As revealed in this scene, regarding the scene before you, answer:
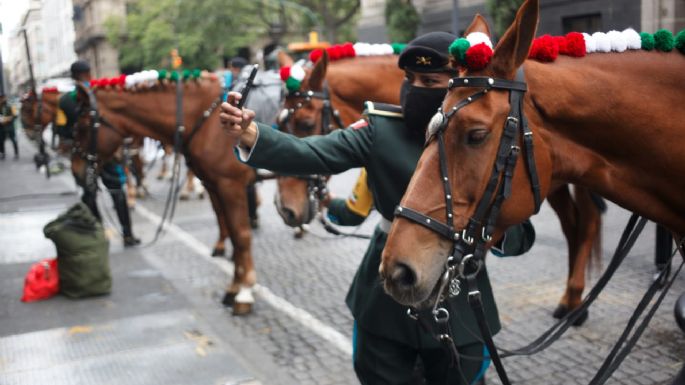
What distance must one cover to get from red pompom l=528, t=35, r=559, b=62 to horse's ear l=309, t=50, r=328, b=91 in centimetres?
312

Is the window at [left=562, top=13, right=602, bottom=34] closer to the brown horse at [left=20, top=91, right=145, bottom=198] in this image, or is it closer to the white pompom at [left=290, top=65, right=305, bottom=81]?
the white pompom at [left=290, top=65, right=305, bottom=81]

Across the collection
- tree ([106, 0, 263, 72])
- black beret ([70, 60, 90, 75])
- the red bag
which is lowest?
the red bag

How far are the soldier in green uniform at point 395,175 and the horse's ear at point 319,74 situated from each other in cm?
249

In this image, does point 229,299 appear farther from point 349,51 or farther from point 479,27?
point 479,27

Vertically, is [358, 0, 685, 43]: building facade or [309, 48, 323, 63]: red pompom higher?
[358, 0, 685, 43]: building facade

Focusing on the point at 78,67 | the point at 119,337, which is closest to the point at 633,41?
the point at 119,337

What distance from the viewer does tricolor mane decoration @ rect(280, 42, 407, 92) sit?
5400 mm

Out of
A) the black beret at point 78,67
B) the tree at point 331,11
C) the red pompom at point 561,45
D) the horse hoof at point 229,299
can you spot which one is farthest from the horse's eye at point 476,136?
the tree at point 331,11

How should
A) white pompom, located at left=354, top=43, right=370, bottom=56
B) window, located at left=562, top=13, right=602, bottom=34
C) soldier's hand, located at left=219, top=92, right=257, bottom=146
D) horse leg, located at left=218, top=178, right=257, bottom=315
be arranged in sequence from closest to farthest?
soldier's hand, located at left=219, top=92, right=257, bottom=146
white pompom, located at left=354, top=43, right=370, bottom=56
horse leg, located at left=218, top=178, right=257, bottom=315
window, located at left=562, top=13, right=602, bottom=34

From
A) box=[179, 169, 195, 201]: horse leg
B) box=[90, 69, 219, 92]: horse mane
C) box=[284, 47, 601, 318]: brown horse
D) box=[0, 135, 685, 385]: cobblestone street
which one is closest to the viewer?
box=[0, 135, 685, 385]: cobblestone street

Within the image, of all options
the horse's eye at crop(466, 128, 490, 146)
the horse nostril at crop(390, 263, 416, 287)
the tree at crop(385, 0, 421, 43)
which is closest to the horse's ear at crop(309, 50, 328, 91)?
the horse's eye at crop(466, 128, 490, 146)

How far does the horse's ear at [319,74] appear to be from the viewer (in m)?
5.34

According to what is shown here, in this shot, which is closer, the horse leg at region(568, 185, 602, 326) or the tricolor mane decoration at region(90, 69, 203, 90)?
the horse leg at region(568, 185, 602, 326)

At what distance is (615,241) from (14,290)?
7.13 m
